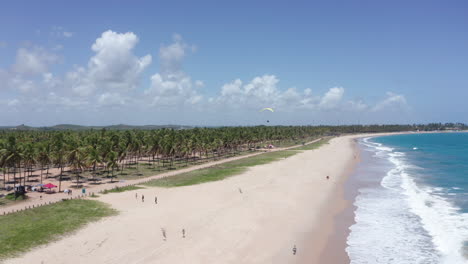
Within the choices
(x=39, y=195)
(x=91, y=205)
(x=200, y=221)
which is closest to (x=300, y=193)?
(x=200, y=221)

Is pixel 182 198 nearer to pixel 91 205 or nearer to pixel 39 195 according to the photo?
pixel 91 205

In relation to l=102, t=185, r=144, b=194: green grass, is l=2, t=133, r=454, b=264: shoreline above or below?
below

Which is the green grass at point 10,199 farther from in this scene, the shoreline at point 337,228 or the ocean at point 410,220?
the ocean at point 410,220

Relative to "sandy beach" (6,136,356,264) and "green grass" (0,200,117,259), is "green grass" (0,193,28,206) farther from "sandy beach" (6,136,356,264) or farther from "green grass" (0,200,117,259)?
"sandy beach" (6,136,356,264)

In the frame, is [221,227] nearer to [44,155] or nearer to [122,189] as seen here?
[122,189]

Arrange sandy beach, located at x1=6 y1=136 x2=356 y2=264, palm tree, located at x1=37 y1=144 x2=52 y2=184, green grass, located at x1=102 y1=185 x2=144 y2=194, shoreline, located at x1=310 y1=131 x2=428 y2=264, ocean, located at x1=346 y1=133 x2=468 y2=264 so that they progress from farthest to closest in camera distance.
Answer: palm tree, located at x1=37 y1=144 x2=52 y2=184
green grass, located at x1=102 y1=185 x2=144 y2=194
ocean, located at x1=346 y1=133 x2=468 y2=264
shoreline, located at x1=310 y1=131 x2=428 y2=264
sandy beach, located at x1=6 y1=136 x2=356 y2=264

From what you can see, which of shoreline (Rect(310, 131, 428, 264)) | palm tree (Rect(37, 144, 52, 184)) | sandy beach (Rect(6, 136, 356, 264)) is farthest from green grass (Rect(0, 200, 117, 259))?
palm tree (Rect(37, 144, 52, 184))

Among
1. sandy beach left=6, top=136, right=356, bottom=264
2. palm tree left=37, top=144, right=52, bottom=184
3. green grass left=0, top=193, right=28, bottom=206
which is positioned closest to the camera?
sandy beach left=6, top=136, right=356, bottom=264
